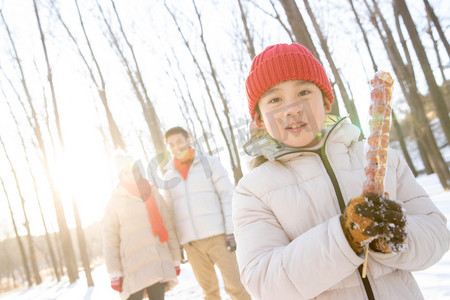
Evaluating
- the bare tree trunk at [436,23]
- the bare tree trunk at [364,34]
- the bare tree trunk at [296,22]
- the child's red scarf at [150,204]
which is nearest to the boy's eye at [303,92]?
the child's red scarf at [150,204]

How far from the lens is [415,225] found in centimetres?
104

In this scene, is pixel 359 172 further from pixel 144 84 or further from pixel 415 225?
pixel 144 84

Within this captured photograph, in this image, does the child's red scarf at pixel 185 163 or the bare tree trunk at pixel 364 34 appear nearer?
the child's red scarf at pixel 185 163

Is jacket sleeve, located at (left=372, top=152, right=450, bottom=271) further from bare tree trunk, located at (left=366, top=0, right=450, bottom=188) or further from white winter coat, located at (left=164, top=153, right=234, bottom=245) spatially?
bare tree trunk, located at (left=366, top=0, right=450, bottom=188)

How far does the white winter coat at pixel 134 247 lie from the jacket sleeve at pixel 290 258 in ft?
6.93

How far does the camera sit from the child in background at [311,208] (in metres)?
0.97

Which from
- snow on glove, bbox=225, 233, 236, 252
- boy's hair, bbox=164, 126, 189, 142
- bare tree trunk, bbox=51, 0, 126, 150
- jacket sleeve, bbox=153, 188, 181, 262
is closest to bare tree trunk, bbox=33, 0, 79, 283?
bare tree trunk, bbox=51, 0, 126, 150

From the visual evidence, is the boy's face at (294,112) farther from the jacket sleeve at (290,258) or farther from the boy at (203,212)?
the boy at (203,212)

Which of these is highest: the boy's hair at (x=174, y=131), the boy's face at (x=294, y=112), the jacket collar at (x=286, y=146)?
the boy's hair at (x=174, y=131)

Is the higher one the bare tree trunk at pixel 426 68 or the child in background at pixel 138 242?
the bare tree trunk at pixel 426 68

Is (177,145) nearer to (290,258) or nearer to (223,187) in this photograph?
(223,187)

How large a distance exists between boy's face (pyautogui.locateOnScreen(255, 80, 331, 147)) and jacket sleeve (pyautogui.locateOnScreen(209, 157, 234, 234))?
2028 millimetres

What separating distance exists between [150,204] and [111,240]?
1.54ft

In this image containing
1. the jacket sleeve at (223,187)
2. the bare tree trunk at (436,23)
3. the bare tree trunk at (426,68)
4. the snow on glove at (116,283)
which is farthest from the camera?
the bare tree trunk at (436,23)
